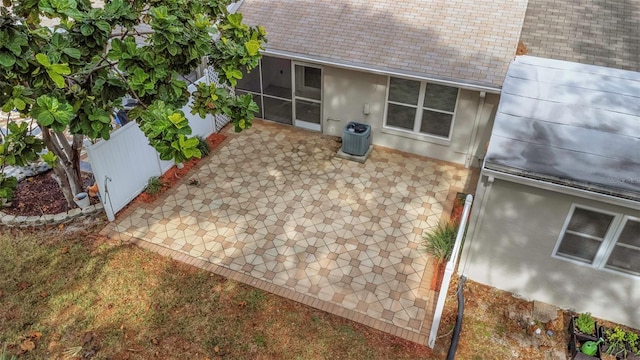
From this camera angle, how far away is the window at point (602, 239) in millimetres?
7254

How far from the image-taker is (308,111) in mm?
13500

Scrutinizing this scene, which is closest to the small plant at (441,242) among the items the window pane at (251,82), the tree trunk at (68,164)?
the window pane at (251,82)

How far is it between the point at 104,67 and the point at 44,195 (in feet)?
17.6

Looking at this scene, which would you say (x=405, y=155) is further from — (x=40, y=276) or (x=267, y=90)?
(x=40, y=276)

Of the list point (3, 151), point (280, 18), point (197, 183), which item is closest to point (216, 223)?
point (197, 183)

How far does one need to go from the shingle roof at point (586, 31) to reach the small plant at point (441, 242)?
18.2ft

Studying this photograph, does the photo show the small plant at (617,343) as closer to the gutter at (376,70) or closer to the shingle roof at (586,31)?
the gutter at (376,70)

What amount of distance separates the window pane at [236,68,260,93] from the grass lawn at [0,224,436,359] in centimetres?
634

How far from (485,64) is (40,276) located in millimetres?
10813

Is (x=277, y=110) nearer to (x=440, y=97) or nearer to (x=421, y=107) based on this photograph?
(x=421, y=107)

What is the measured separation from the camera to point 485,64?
10.7 meters

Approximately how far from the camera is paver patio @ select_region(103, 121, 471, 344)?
8609 mm

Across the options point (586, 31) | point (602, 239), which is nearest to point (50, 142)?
point (602, 239)

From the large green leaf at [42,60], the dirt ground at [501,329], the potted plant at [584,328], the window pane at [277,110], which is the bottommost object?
the dirt ground at [501,329]
